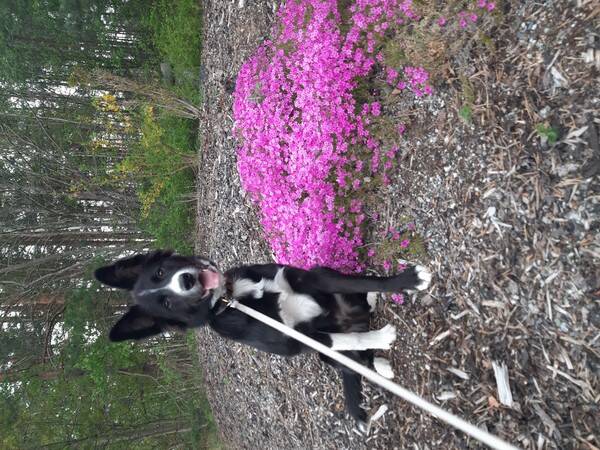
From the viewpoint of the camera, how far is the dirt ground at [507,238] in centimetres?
222

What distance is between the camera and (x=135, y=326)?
274 cm

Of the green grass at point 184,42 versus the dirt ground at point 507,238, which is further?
the green grass at point 184,42

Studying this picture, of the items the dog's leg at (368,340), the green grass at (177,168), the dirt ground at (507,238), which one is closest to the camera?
the dirt ground at (507,238)

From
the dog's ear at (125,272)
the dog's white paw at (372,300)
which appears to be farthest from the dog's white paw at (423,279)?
the dog's ear at (125,272)

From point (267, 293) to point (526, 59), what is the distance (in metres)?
2.09

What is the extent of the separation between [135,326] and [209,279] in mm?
555

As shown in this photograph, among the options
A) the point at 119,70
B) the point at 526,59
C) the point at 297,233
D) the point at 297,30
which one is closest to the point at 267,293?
the point at 297,233

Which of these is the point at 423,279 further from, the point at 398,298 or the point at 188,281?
the point at 188,281

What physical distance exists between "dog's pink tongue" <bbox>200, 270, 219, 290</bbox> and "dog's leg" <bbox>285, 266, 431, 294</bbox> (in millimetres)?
564

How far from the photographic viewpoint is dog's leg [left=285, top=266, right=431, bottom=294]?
9.71ft

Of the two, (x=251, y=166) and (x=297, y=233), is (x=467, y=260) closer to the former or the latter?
(x=297, y=233)

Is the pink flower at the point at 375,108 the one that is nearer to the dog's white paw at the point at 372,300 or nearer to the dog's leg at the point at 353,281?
the dog's leg at the point at 353,281

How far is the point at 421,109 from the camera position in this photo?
10.7 feet

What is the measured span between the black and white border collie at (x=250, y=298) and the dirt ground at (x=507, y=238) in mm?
314
